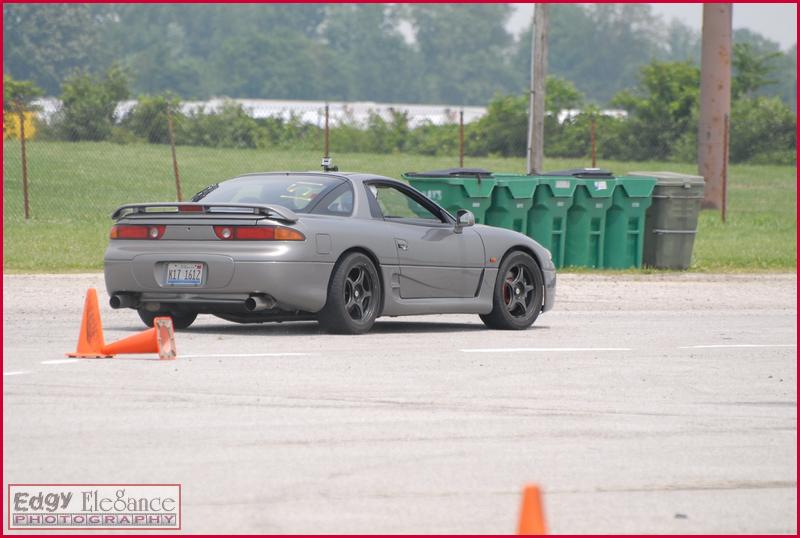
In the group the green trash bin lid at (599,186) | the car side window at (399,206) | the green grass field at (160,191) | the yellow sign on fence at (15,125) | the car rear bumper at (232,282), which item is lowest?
the green grass field at (160,191)

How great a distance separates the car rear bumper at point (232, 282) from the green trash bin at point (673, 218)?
983cm

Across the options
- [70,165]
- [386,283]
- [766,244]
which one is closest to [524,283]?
[386,283]

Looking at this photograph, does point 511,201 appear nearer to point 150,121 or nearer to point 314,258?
point 314,258

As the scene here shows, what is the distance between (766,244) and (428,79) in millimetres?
112247

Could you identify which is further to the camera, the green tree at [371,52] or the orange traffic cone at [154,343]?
the green tree at [371,52]

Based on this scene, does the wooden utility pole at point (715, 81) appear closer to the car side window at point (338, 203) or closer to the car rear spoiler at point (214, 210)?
the car side window at point (338, 203)

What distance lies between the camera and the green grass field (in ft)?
72.3

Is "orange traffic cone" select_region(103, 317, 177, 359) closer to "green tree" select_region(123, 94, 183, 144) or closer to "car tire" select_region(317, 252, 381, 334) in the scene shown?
"car tire" select_region(317, 252, 381, 334)

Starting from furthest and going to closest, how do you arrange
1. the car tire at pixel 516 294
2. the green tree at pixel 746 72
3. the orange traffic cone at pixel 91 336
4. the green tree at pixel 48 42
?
1. the green tree at pixel 48 42
2. the green tree at pixel 746 72
3. the car tire at pixel 516 294
4. the orange traffic cone at pixel 91 336

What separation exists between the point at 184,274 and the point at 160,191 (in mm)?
22080

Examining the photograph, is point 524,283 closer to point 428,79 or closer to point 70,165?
point 70,165

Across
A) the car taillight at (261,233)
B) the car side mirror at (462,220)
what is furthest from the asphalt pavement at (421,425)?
the car side mirror at (462,220)

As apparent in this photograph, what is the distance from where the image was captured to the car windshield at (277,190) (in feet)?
39.9

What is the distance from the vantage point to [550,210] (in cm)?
2012
